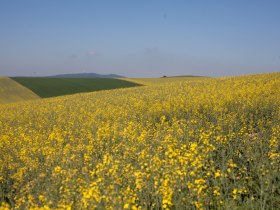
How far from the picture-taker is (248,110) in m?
13.7

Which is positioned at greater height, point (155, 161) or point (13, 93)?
point (155, 161)

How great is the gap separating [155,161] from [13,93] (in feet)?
152

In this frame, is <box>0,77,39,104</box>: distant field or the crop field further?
<box>0,77,39,104</box>: distant field

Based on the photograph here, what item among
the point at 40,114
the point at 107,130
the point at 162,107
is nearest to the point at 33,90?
the point at 40,114

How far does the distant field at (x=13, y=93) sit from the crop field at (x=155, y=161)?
89.7 ft

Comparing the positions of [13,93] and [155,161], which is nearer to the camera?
[155,161]

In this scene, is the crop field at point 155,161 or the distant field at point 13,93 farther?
the distant field at point 13,93

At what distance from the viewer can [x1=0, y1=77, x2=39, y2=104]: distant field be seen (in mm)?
45269

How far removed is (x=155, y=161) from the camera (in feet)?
21.6

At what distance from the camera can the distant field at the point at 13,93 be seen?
45269 millimetres

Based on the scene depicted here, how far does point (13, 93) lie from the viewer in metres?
48.9

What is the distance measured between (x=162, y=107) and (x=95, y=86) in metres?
43.8

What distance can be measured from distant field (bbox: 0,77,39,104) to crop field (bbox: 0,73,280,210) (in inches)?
1076

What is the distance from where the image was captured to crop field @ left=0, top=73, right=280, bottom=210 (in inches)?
220
